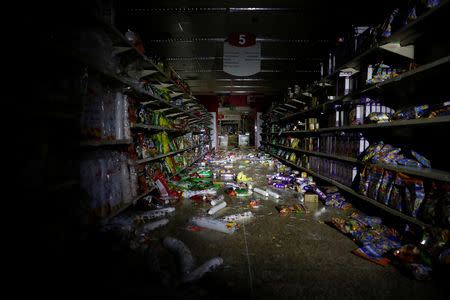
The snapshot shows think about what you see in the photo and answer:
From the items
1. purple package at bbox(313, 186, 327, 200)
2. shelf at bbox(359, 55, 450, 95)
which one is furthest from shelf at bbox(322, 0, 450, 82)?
purple package at bbox(313, 186, 327, 200)

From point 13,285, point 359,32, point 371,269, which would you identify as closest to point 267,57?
point 359,32

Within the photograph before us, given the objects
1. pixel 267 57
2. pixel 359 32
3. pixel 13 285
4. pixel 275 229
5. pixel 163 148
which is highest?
pixel 267 57

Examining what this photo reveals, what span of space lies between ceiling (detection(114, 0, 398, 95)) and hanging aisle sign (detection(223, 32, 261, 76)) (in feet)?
0.49

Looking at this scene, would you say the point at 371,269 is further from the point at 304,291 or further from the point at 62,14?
the point at 62,14

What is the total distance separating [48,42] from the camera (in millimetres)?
1188

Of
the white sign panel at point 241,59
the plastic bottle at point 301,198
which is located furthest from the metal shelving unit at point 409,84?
the white sign panel at point 241,59

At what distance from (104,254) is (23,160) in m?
0.89

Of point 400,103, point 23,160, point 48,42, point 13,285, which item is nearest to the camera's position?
point 13,285

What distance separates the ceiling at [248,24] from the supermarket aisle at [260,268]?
3.53m

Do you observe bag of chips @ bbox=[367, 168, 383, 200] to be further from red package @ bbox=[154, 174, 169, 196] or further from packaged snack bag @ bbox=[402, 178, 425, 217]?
red package @ bbox=[154, 174, 169, 196]

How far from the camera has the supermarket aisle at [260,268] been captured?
1.19m

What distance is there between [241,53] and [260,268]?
14.3 feet

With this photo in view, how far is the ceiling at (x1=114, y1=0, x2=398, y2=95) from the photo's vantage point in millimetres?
3303

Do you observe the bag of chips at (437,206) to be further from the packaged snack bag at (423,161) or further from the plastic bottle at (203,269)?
the plastic bottle at (203,269)
